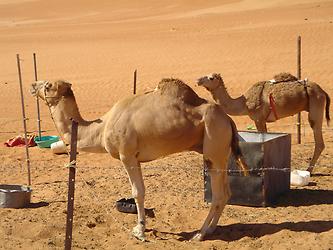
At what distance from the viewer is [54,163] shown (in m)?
12.4

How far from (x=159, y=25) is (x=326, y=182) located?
34514mm

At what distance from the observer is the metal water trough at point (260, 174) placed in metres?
9.02

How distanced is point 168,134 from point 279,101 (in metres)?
3.79

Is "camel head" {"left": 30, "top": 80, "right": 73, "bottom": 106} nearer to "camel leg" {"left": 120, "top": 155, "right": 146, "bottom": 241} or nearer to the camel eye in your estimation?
the camel eye

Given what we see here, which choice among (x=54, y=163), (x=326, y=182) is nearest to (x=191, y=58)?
(x=54, y=163)

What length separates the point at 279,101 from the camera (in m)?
11.0

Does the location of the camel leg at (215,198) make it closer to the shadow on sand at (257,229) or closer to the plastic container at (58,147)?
the shadow on sand at (257,229)

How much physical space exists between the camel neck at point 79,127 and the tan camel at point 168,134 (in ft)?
0.05

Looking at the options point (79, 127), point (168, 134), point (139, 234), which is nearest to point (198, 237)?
point (139, 234)

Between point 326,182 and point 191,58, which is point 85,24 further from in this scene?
point 326,182

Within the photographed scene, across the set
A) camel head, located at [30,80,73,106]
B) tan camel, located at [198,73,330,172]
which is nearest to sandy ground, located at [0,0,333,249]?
tan camel, located at [198,73,330,172]

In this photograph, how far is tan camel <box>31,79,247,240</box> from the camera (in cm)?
780

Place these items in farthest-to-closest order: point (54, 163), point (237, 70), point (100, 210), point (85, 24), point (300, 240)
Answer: point (85, 24)
point (237, 70)
point (54, 163)
point (100, 210)
point (300, 240)

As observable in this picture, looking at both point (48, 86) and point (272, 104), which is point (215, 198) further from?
point (272, 104)
